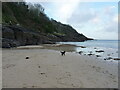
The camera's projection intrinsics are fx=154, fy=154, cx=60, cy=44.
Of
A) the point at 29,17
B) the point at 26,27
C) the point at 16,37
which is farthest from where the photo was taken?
the point at 29,17

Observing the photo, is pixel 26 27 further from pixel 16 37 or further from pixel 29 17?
pixel 16 37

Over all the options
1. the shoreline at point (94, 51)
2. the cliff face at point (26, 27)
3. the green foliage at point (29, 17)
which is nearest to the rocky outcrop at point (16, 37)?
the cliff face at point (26, 27)

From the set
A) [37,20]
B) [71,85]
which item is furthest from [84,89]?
[37,20]

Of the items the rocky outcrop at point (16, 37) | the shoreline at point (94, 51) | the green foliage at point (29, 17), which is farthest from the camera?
the green foliage at point (29, 17)

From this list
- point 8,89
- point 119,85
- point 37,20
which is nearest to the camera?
point 8,89

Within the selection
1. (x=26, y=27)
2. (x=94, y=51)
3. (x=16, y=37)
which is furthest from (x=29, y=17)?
(x=94, y=51)

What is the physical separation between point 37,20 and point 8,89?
291 feet

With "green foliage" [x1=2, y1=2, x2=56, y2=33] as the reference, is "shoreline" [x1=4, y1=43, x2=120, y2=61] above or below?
below

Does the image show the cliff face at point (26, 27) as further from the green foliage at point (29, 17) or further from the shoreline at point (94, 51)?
the shoreline at point (94, 51)

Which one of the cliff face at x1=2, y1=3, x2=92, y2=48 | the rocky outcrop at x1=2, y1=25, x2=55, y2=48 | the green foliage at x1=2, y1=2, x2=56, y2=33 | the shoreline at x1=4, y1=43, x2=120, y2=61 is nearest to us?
the shoreline at x1=4, y1=43, x2=120, y2=61

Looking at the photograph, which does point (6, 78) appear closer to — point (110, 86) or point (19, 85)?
point (19, 85)

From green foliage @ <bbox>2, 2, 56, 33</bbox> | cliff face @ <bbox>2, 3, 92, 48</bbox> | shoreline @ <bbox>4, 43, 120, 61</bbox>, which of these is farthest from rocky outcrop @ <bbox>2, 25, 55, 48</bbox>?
green foliage @ <bbox>2, 2, 56, 33</bbox>

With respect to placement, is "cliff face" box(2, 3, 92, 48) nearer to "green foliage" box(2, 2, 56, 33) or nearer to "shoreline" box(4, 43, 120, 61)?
"green foliage" box(2, 2, 56, 33)

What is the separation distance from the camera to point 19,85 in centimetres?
623
